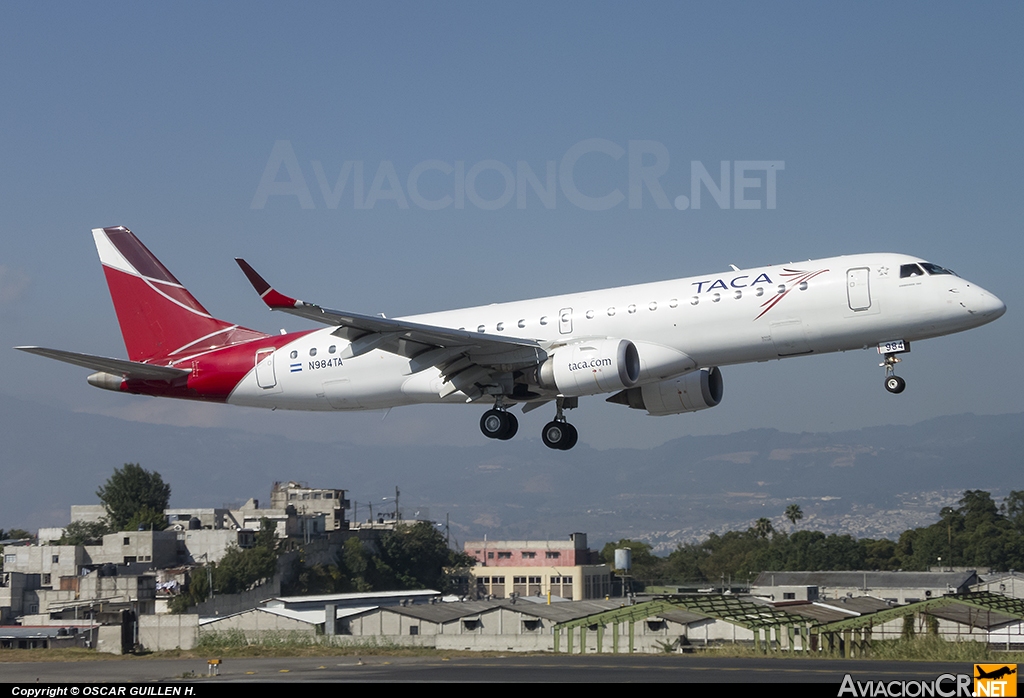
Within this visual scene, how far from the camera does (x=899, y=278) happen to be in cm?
3547

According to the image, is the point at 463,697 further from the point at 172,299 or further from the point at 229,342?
the point at 172,299

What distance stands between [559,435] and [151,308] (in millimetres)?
17056

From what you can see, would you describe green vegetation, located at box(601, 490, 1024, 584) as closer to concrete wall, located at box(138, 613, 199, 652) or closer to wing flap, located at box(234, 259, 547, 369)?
concrete wall, located at box(138, 613, 199, 652)

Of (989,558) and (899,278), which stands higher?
(899,278)

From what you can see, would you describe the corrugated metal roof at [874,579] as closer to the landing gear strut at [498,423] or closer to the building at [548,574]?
the building at [548,574]

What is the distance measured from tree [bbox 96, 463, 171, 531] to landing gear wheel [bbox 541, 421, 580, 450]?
14718cm

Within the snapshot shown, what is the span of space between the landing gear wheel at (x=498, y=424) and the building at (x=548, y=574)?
4484 inches

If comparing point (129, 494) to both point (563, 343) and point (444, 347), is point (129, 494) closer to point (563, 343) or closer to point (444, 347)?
point (444, 347)

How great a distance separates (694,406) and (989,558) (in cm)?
13613

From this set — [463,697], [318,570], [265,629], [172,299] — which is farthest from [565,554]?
[463,697]

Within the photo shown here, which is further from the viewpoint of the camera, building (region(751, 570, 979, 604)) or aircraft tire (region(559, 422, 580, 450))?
building (region(751, 570, 979, 604))

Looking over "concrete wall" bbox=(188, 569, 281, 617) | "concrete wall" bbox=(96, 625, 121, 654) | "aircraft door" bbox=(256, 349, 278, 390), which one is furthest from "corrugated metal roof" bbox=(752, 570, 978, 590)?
"aircraft door" bbox=(256, 349, 278, 390)

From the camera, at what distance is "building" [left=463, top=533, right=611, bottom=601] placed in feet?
506

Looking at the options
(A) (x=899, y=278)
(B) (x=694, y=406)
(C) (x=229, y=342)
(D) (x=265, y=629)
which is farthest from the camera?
(D) (x=265, y=629)
